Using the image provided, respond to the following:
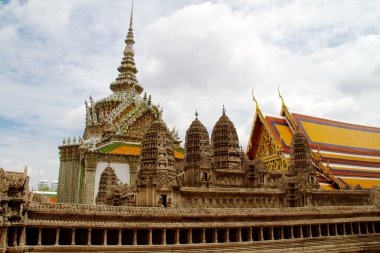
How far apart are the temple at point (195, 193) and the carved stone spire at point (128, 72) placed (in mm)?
2231

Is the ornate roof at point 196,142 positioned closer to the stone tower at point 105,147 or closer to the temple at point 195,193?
the temple at point 195,193

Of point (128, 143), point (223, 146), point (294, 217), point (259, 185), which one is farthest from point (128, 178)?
point (294, 217)

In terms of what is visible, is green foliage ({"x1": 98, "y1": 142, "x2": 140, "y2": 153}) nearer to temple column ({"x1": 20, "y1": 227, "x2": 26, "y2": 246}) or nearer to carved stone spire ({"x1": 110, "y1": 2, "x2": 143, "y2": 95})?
carved stone spire ({"x1": 110, "y1": 2, "x2": 143, "y2": 95})

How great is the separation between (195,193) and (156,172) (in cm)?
299

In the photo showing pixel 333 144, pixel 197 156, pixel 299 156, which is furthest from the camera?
pixel 333 144

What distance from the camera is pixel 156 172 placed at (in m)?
21.6

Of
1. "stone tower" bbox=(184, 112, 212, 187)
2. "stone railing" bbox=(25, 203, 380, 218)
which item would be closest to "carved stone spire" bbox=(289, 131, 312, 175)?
"stone railing" bbox=(25, 203, 380, 218)

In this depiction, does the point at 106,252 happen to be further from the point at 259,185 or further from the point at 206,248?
the point at 259,185

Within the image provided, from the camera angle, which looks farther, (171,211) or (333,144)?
(333,144)

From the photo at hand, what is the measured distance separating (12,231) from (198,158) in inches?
580

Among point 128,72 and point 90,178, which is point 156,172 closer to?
point 90,178

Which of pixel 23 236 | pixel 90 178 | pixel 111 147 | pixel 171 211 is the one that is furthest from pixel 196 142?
pixel 23 236

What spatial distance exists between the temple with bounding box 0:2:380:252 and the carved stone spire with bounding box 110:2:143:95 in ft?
7.32

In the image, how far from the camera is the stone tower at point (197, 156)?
26219mm
